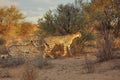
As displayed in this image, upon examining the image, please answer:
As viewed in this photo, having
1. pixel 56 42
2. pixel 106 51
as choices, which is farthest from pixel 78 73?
pixel 56 42

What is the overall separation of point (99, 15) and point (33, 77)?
1436 centimetres

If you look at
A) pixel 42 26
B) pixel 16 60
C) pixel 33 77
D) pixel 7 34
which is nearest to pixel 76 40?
pixel 42 26

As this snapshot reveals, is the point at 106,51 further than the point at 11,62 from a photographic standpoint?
No

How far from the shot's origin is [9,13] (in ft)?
106

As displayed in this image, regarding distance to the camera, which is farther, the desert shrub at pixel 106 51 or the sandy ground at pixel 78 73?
the desert shrub at pixel 106 51

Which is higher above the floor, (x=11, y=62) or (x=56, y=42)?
(x=56, y=42)

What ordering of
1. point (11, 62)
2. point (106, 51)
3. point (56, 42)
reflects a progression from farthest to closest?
point (56, 42), point (11, 62), point (106, 51)

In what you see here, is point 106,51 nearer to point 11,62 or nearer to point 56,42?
point 11,62

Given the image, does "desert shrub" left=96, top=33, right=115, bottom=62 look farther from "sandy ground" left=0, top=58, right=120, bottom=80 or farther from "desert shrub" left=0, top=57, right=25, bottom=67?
"desert shrub" left=0, top=57, right=25, bottom=67

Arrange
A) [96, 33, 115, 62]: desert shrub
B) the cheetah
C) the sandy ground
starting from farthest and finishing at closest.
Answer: the cheetah → [96, 33, 115, 62]: desert shrub → the sandy ground

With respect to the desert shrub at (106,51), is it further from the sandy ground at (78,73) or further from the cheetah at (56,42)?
the cheetah at (56,42)

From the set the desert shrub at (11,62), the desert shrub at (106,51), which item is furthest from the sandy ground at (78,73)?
the desert shrub at (11,62)

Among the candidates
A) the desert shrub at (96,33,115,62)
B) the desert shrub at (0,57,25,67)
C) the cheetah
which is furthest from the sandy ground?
the cheetah

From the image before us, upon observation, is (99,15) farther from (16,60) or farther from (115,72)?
(115,72)
